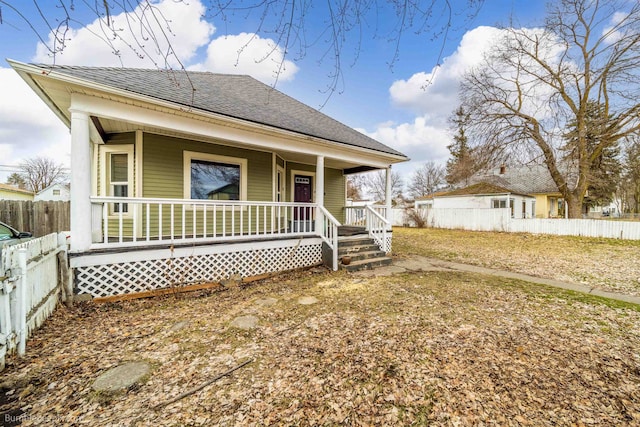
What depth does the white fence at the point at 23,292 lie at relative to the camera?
273cm

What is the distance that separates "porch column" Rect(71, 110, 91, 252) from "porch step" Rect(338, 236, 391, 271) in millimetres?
5373

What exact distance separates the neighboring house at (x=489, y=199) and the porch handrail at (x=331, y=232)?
1843 cm

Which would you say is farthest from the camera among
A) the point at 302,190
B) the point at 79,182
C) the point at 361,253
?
the point at 302,190

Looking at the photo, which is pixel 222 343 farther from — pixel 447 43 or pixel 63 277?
pixel 447 43

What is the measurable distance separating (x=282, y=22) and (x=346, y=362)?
3469mm

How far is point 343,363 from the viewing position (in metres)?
2.90

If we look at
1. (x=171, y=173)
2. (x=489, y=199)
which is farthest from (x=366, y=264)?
(x=489, y=199)

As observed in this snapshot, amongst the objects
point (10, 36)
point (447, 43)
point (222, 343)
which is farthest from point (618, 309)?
point (10, 36)

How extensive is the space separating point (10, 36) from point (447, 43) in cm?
393

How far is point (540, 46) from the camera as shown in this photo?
15.9m

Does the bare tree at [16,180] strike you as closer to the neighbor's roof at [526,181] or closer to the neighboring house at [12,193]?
the neighboring house at [12,193]

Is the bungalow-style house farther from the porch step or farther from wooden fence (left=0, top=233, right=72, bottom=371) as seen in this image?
wooden fence (left=0, top=233, right=72, bottom=371)

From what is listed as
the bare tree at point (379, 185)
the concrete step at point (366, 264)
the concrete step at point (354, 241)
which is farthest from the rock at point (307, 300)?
the bare tree at point (379, 185)

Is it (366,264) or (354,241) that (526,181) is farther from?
(366,264)
